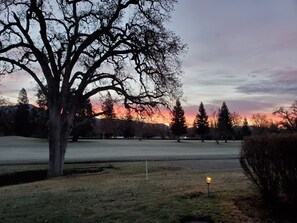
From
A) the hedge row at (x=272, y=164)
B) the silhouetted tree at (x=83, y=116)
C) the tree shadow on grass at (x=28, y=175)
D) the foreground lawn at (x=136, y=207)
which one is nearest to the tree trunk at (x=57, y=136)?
the tree shadow on grass at (x=28, y=175)

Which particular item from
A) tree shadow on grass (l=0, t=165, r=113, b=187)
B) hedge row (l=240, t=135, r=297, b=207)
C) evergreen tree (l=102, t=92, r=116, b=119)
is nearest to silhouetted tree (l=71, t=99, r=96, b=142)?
evergreen tree (l=102, t=92, r=116, b=119)

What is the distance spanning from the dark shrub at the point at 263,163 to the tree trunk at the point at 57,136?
17.1 metres

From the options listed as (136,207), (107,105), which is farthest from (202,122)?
(136,207)

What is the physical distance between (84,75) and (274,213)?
59.3 ft

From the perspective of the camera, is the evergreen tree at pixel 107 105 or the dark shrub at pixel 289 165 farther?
the evergreen tree at pixel 107 105

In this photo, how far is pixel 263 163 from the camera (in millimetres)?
7555

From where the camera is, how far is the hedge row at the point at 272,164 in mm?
6801

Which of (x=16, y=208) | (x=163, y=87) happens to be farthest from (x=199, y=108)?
(x=16, y=208)

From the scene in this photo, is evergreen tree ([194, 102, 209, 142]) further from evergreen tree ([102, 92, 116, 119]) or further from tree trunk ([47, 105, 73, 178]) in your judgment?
tree trunk ([47, 105, 73, 178])

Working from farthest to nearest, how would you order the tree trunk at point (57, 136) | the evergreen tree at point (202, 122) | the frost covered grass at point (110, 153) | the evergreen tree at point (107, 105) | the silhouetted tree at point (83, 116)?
the evergreen tree at point (202, 122)
the frost covered grass at point (110, 153)
the silhouetted tree at point (83, 116)
the evergreen tree at point (107, 105)
the tree trunk at point (57, 136)

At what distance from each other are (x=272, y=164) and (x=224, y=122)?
106 metres

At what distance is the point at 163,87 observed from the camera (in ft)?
79.0

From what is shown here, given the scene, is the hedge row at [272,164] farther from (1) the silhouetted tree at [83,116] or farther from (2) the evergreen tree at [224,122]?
(2) the evergreen tree at [224,122]

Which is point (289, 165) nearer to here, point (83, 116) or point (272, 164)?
point (272, 164)
